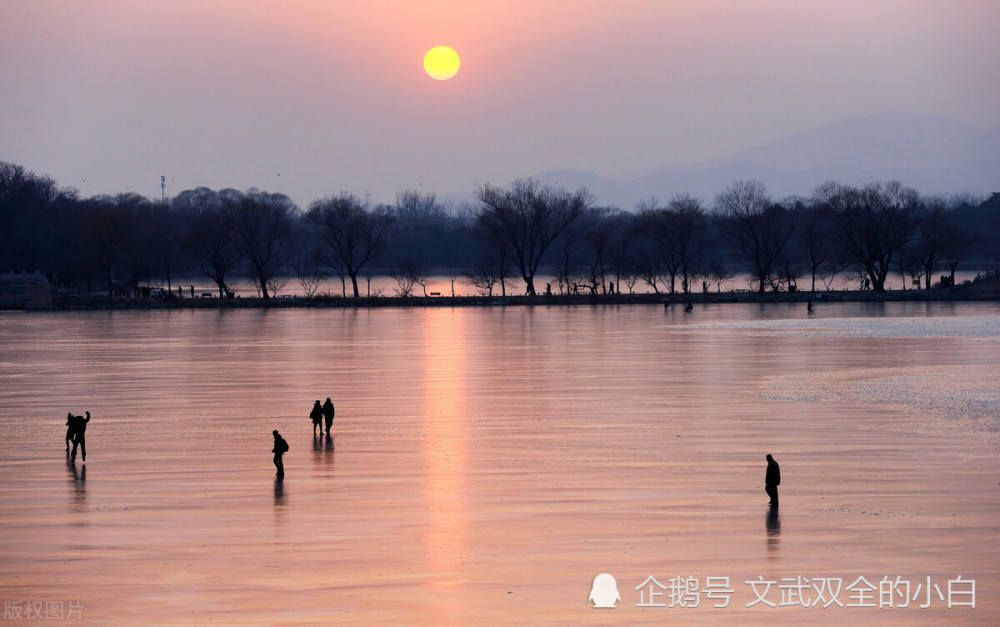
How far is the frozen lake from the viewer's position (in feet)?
37.5

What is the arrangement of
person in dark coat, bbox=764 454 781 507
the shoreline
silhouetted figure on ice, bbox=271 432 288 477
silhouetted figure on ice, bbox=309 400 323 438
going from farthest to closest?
1. the shoreline
2. silhouetted figure on ice, bbox=309 400 323 438
3. silhouetted figure on ice, bbox=271 432 288 477
4. person in dark coat, bbox=764 454 781 507

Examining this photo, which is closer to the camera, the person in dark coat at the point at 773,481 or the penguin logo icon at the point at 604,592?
the penguin logo icon at the point at 604,592

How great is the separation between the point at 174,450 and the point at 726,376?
17.9m

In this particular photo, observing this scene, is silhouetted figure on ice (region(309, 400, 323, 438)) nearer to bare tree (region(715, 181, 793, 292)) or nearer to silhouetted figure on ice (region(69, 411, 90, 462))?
silhouetted figure on ice (region(69, 411, 90, 462))

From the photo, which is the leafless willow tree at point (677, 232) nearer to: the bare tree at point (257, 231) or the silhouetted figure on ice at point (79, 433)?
the bare tree at point (257, 231)

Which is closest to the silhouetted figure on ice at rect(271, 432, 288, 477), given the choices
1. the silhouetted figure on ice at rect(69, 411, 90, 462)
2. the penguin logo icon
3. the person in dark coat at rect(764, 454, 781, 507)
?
the silhouetted figure on ice at rect(69, 411, 90, 462)

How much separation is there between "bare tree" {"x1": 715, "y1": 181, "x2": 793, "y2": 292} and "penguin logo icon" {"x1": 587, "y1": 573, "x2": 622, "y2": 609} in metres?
90.7

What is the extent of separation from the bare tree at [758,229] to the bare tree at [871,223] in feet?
17.3

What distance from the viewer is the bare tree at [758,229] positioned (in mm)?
104562

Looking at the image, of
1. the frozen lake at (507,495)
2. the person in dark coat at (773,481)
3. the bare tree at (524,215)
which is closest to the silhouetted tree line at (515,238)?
the bare tree at (524,215)

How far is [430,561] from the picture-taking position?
12.7m

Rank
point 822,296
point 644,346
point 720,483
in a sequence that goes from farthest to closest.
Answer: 1. point 822,296
2. point 644,346
3. point 720,483

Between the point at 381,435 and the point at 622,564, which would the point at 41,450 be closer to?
the point at 381,435

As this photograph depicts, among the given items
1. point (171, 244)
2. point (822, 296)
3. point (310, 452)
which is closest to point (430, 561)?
point (310, 452)
